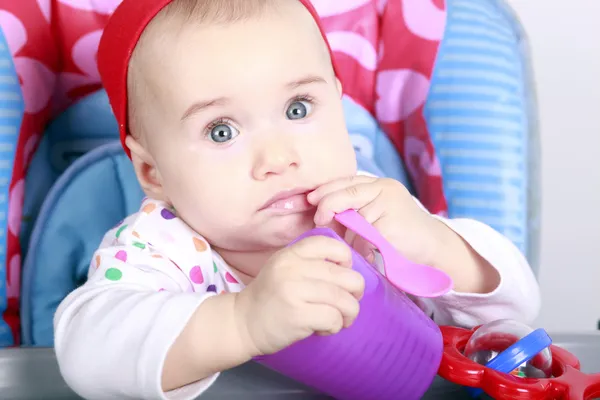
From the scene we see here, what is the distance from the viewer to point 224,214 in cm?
75

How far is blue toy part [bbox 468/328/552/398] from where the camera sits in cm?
61

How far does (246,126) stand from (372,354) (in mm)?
261

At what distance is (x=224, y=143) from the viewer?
742 millimetres

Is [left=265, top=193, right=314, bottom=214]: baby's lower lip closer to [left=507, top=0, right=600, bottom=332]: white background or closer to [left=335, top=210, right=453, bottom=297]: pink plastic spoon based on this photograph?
[left=335, top=210, right=453, bottom=297]: pink plastic spoon

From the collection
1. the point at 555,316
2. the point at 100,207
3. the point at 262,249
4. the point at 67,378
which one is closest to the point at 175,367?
the point at 67,378

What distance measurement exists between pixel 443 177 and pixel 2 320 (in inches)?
22.6

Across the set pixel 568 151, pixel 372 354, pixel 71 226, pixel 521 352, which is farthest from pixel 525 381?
pixel 568 151

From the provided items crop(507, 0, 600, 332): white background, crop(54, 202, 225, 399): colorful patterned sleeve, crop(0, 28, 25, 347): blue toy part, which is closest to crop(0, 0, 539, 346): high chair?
crop(0, 28, 25, 347): blue toy part

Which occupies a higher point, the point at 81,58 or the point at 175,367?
the point at 81,58

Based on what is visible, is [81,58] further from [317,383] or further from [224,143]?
[317,383]

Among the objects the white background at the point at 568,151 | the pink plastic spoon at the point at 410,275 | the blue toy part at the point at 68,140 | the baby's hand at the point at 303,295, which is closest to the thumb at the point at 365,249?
the pink plastic spoon at the point at 410,275

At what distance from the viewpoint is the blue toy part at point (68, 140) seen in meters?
0.99

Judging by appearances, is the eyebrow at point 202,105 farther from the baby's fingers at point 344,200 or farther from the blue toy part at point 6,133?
the blue toy part at point 6,133

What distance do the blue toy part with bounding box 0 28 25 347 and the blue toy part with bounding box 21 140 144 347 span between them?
0.03 m
